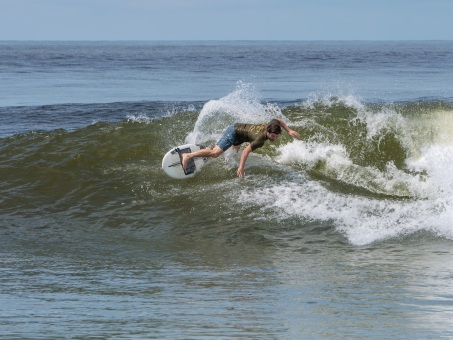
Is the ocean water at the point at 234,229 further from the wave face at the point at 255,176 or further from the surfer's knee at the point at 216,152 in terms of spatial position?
the surfer's knee at the point at 216,152

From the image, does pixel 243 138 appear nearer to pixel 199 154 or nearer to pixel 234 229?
pixel 199 154

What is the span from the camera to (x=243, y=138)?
13789 millimetres

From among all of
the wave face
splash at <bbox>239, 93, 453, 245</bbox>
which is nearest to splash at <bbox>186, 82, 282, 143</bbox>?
the wave face

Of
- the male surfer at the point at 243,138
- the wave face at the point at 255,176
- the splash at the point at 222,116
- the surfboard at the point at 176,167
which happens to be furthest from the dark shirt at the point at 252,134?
the splash at the point at 222,116

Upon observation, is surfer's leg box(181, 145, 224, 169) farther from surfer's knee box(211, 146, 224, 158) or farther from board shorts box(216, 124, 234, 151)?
board shorts box(216, 124, 234, 151)

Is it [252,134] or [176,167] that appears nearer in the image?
[252,134]

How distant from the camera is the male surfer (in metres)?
12.9

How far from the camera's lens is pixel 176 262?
31.2 feet

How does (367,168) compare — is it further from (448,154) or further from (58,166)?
(58,166)

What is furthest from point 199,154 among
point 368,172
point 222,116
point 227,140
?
point 368,172

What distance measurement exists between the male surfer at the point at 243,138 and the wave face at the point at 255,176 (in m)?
0.48

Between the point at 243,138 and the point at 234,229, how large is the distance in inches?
107

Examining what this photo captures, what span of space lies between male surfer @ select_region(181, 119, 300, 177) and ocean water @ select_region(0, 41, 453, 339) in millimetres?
478

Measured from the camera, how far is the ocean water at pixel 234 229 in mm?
6492
